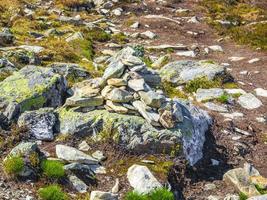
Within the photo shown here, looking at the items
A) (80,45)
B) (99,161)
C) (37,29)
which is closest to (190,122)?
(99,161)

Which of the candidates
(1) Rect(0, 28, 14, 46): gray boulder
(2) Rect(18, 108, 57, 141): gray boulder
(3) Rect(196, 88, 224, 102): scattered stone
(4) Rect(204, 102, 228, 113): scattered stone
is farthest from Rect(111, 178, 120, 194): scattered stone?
(1) Rect(0, 28, 14, 46): gray boulder

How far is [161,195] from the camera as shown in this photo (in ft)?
32.3

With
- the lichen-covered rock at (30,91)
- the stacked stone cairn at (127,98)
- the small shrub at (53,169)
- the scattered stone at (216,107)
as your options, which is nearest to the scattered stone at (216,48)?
the scattered stone at (216,107)

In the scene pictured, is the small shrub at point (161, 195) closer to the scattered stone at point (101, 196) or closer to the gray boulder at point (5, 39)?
the scattered stone at point (101, 196)

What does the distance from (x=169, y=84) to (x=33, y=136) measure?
7.90 m

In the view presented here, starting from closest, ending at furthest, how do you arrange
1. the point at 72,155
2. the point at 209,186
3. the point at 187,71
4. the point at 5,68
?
1. the point at 72,155
2. the point at 209,186
3. the point at 5,68
4. the point at 187,71

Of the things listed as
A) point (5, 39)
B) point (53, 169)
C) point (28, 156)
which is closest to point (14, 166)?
point (28, 156)

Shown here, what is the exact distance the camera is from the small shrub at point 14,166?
10.1m

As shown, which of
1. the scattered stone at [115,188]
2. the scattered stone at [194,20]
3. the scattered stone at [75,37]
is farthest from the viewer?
the scattered stone at [194,20]

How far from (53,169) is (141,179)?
1.99m

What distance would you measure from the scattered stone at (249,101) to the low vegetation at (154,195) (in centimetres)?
753

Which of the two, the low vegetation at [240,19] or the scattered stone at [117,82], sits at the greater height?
the scattered stone at [117,82]

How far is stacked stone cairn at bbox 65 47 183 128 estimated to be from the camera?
1201 centimetres

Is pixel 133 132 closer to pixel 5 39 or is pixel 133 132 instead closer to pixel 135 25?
pixel 5 39
